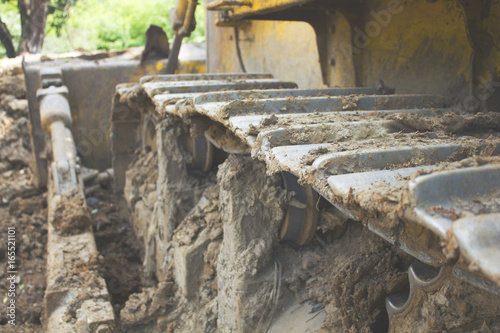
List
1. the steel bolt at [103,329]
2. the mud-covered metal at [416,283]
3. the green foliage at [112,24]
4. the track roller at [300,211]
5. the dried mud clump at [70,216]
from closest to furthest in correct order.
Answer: the mud-covered metal at [416,283], the track roller at [300,211], the steel bolt at [103,329], the dried mud clump at [70,216], the green foliage at [112,24]

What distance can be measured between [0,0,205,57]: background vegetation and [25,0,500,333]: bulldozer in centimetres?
1209

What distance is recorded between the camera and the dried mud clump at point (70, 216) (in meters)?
4.23

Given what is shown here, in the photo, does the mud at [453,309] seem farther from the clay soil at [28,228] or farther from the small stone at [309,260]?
the clay soil at [28,228]

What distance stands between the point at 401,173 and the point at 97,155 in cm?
643

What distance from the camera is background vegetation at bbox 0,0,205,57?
1568 centimetres

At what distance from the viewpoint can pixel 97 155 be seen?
7168 mm

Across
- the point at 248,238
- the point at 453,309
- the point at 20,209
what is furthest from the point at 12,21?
the point at 453,309

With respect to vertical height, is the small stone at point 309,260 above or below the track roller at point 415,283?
below

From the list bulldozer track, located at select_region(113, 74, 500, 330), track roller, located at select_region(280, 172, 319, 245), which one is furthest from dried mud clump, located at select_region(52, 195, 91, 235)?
track roller, located at select_region(280, 172, 319, 245)

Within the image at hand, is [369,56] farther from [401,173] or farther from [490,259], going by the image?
[490,259]

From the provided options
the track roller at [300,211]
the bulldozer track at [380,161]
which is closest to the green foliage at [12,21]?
the bulldozer track at [380,161]

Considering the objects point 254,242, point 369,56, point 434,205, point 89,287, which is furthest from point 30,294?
point 434,205

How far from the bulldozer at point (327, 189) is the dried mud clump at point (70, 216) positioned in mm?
13

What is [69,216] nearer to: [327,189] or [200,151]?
[200,151]
